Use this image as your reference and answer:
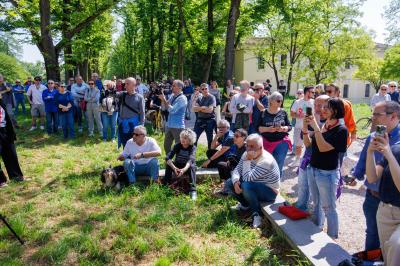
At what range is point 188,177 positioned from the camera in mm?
6523

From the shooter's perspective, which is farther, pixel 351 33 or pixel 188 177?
pixel 351 33

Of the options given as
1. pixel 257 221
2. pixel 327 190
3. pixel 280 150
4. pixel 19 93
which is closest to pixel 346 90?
pixel 19 93

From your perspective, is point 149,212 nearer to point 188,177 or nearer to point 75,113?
point 188,177

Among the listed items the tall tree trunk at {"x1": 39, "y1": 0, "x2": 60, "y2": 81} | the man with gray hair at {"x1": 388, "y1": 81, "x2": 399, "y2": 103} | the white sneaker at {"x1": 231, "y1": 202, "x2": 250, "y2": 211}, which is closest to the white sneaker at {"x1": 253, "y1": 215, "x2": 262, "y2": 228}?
the white sneaker at {"x1": 231, "y1": 202, "x2": 250, "y2": 211}

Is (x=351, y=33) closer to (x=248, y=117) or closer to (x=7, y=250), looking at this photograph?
(x=248, y=117)

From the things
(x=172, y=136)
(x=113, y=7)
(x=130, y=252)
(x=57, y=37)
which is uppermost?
(x=113, y=7)

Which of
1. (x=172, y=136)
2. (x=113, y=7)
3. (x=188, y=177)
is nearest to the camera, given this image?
(x=188, y=177)

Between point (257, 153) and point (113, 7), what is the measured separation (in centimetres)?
1290

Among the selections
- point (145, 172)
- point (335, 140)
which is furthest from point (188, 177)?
point (335, 140)

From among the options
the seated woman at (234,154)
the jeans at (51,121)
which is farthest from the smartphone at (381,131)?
the jeans at (51,121)

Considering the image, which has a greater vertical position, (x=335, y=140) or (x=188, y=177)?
(x=335, y=140)

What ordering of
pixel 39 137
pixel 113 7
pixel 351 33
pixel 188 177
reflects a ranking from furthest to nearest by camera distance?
pixel 351 33 < pixel 113 7 < pixel 39 137 < pixel 188 177

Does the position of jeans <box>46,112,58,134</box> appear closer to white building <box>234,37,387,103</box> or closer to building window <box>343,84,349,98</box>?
white building <box>234,37,387,103</box>

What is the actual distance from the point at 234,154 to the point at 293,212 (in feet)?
6.91
